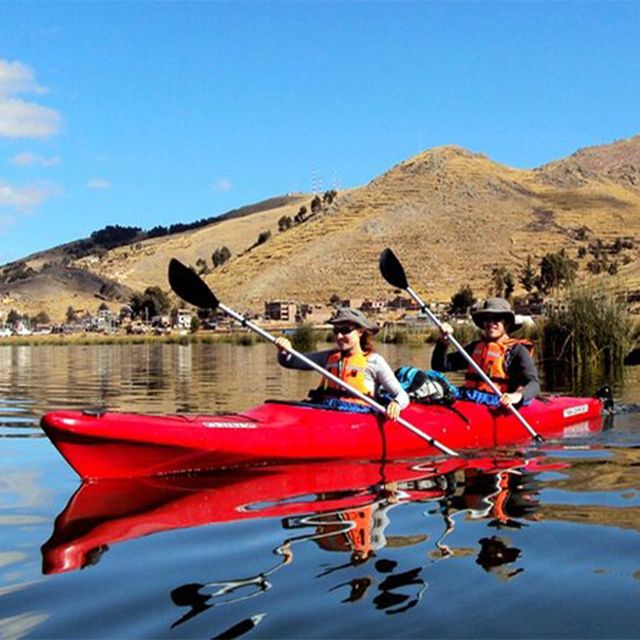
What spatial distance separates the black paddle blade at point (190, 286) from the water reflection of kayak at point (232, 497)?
1653 mm

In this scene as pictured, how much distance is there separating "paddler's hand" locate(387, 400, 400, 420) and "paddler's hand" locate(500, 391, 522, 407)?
1.66m

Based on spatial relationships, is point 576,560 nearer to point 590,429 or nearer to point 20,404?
point 590,429

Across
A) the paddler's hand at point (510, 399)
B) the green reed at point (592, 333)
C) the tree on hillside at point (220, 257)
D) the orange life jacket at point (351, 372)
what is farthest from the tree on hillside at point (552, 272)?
the tree on hillside at point (220, 257)

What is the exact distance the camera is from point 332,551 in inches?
192

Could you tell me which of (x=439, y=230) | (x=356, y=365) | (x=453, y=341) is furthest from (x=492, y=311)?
(x=439, y=230)

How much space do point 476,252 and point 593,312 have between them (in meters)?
75.5

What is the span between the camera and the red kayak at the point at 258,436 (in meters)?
6.78

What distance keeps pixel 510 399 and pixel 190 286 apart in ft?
11.0

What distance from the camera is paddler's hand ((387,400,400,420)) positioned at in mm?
7832

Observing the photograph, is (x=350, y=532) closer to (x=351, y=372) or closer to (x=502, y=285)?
(x=351, y=372)

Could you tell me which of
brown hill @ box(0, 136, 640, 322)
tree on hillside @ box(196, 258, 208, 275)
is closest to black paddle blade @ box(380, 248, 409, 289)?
brown hill @ box(0, 136, 640, 322)

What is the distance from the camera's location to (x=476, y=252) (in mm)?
94312

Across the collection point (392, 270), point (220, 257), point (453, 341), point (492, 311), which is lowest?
point (453, 341)

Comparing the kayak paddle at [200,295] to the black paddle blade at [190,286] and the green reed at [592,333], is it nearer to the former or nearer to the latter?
the black paddle blade at [190,286]
